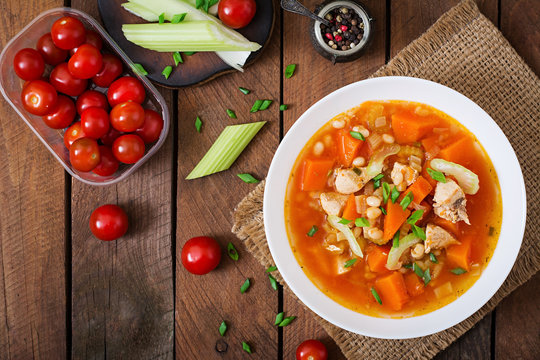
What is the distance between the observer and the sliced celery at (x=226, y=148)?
10.8 ft

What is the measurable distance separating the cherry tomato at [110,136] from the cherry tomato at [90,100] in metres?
0.16

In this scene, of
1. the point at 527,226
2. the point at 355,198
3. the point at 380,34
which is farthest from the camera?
the point at 380,34

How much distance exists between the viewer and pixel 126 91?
3215 mm

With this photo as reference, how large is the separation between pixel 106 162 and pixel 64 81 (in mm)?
588

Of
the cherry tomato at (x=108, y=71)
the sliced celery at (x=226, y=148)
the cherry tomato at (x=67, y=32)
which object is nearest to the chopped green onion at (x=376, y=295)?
the sliced celery at (x=226, y=148)

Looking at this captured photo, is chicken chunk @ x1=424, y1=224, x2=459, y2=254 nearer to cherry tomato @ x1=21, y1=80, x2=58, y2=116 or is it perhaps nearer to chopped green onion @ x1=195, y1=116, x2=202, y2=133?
chopped green onion @ x1=195, y1=116, x2=202, y2=133

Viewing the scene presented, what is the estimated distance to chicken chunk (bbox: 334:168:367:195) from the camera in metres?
2.74

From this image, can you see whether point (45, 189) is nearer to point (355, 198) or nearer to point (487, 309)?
point (355, 198)

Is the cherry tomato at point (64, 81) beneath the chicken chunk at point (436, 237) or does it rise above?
above

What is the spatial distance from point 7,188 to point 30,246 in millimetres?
432

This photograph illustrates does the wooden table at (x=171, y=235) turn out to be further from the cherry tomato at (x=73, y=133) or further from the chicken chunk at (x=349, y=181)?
the chicken chunk at (x=349, y=181)

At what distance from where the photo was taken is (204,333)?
3412 millimetres

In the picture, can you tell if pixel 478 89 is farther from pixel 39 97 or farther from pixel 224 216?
pixel 39 97

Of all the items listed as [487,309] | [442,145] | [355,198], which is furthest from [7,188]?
[487,309]
